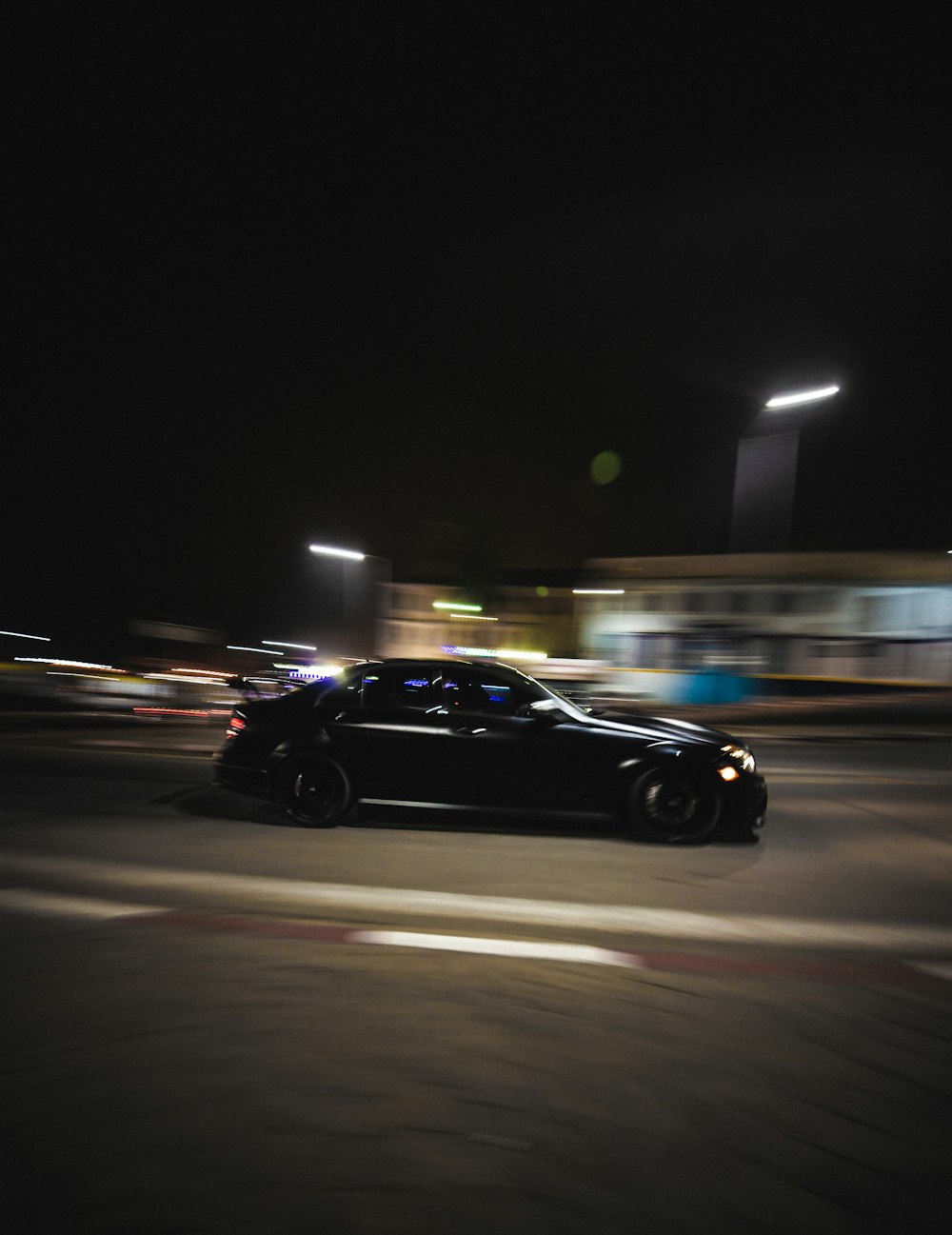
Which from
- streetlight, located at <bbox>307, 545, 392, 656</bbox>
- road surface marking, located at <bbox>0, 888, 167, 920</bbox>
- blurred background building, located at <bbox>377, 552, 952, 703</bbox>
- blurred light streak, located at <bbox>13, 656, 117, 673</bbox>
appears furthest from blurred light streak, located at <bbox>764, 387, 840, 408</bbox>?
road surface marking, located at <bbox>0, 888, 167, 920</bbox>

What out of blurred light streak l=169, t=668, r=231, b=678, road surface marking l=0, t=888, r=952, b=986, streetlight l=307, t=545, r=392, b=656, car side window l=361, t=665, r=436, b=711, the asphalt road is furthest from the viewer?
streetlight l=307, t=545, r=392, b=656

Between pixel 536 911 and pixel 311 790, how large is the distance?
2660 mm

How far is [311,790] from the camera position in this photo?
6.77 meters

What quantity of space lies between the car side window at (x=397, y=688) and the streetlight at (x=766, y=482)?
36.9 m

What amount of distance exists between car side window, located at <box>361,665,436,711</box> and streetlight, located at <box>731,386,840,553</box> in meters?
36.9

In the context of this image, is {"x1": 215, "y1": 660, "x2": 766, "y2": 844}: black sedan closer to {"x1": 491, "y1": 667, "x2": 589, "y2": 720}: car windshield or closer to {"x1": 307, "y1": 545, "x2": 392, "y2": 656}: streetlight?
{"x1": 491, "y1": 667, "x2": 589, "y2": 720}: car windshield

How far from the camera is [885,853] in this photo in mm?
6324

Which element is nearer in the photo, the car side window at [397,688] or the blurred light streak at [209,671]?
the car side window at [397,688]

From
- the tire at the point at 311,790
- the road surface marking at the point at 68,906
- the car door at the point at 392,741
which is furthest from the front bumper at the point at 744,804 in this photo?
the road surface marking at the point at 68,906

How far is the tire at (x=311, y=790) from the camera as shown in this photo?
22.1 feet

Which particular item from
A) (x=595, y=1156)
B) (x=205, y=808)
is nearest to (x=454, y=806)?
(x=205, y=808)

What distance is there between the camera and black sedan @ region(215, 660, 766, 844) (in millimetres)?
6336

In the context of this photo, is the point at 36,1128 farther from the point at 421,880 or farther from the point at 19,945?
the point at 421,880

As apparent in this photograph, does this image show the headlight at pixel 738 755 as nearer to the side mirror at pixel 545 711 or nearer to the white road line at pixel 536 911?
the side mirror at pixel 545 711
